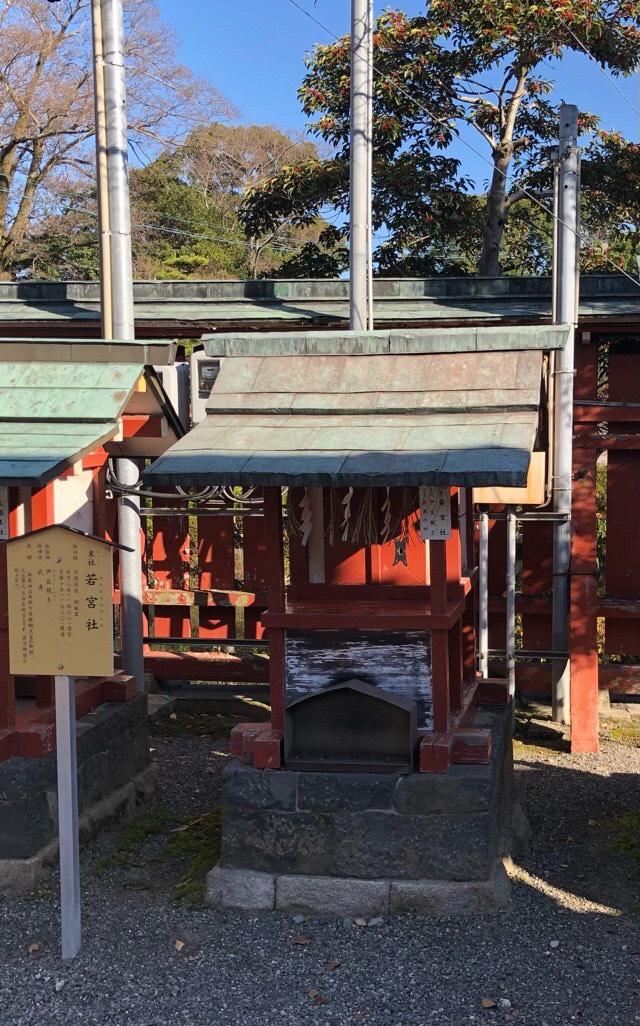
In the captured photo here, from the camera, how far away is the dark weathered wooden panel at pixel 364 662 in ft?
20.3

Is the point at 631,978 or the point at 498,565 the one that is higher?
the point at 498,565

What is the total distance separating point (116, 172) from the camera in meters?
8.47

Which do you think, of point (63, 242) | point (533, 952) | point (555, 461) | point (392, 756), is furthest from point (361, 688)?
point (63, 242)

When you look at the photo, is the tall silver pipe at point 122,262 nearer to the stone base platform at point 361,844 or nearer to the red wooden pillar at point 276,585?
the red wooden pillar at point 276,585

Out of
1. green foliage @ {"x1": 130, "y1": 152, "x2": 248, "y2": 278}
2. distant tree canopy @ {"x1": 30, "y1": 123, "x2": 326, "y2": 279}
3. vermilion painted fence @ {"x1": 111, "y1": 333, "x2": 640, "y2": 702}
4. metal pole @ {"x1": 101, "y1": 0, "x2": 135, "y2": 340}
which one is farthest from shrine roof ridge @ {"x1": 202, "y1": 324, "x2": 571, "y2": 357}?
green foliage @ {"x1": 130, "y1": 152, "x2": 248, "y2": 278}

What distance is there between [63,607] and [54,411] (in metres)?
1.75

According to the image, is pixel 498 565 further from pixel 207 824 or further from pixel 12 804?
pixel 12 804

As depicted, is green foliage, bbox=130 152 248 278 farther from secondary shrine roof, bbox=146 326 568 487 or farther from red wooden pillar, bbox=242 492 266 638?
secondary shrine roof, bbox=146 326 568 487

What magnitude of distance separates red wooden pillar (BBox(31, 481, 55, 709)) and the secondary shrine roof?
1460mm

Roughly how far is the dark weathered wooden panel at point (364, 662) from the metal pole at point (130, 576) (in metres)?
2.67

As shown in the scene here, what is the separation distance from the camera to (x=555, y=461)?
916cm

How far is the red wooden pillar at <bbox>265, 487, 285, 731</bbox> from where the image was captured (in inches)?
245

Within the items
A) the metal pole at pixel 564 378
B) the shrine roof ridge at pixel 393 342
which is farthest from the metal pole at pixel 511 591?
the shrine roof ridge at pixel 393 342

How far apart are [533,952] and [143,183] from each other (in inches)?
1133
